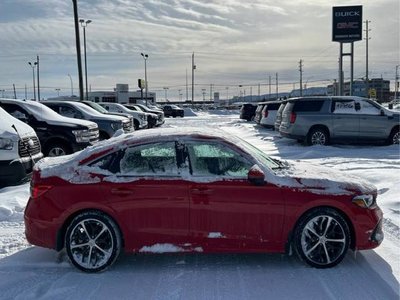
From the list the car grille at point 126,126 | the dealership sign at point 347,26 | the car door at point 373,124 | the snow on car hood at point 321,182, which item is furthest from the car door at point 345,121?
the dealership sign at point 347,26

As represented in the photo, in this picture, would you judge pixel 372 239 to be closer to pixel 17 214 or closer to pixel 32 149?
pixel 17 214

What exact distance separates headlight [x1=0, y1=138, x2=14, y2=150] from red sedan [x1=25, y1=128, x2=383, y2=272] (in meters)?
3.70

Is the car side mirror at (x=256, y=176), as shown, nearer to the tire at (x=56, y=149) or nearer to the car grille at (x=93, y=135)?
the tire at (x=56, y=149)

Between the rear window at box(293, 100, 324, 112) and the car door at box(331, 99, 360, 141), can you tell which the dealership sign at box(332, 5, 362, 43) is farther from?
the rear window at box(293, 100, 324, 112)

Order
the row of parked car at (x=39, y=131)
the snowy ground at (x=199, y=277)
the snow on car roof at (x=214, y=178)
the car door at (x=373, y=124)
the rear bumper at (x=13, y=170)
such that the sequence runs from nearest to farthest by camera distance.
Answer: the snowy ground at (x=199, y=277) → the snow on car roof at (x=214, y=178) → the rear bumper at (x=13, y=170) → the row of parked car at (x=39, y=131) → the car door at (x=373, y=124)

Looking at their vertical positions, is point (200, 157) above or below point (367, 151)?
above

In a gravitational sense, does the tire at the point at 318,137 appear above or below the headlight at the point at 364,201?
below

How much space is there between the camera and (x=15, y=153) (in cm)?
852

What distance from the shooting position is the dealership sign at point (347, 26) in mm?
32344

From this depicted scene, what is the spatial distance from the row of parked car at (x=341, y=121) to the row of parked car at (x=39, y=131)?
20.6 feet

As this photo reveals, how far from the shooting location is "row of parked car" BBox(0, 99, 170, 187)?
846 centimetres

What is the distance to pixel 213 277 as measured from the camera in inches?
191

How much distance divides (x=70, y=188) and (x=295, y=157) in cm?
1035

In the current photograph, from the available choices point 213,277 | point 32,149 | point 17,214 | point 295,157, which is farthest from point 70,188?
point 295,157
